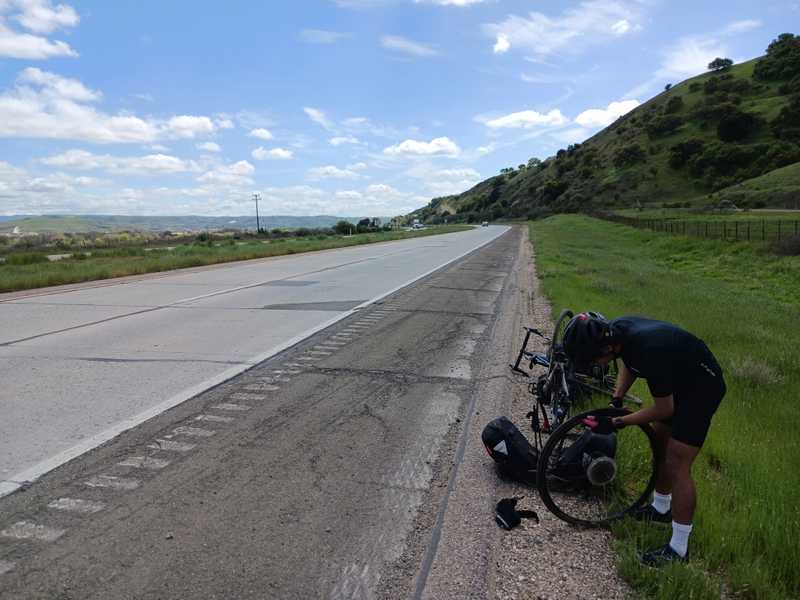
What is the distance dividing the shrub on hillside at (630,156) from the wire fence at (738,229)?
61758mm

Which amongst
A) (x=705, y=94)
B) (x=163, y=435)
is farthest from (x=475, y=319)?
(x=705, y=94)

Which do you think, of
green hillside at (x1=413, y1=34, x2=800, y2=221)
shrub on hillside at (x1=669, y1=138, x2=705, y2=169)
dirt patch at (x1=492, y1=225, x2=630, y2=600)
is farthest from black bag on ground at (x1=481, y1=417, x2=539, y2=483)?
shrub on hillside at (x1=669, y1=138, x2=705, y2=169)

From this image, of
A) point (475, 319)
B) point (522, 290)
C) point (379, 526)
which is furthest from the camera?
point (522, 290)

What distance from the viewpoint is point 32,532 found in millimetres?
3471

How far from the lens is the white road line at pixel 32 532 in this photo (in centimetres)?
342

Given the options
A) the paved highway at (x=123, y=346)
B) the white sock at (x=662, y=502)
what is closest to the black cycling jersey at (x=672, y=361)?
the white sock at (x=662, y=502)

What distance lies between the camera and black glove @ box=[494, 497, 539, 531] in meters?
3.69

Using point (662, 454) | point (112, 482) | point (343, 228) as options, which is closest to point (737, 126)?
point (343, 228)

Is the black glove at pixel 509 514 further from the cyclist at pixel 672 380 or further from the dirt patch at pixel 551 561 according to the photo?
the cyclist at pixel 672 380

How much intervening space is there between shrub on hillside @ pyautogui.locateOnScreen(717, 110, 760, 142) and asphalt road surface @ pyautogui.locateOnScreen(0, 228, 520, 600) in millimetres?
102476

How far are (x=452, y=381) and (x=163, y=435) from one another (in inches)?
130

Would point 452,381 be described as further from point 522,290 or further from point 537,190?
point 537,190

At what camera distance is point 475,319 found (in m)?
11.4

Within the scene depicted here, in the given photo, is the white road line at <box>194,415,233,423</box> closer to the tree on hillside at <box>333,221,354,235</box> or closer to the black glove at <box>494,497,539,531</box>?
the black glove at <box>494,497,539,531</box>
